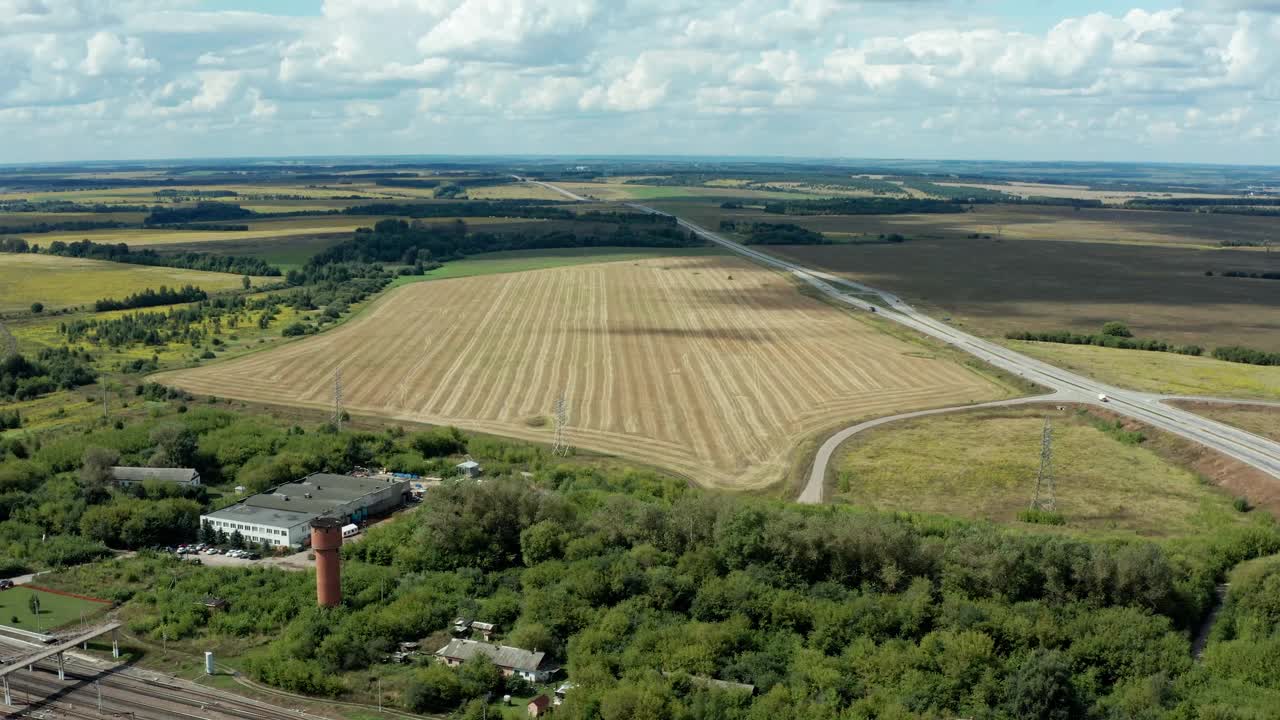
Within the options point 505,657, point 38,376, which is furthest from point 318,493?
point 38,376

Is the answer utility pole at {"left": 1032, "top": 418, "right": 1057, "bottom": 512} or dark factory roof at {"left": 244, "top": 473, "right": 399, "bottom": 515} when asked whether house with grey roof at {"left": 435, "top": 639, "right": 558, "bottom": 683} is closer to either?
dark factory roof at {"left": 244, "top": 473, "right": 399, "bottom": 515}

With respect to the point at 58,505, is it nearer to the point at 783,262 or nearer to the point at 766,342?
the point at 766,342

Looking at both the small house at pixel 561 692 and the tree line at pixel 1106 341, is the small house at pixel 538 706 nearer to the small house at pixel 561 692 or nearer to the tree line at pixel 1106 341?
the small house at pixel 561 692

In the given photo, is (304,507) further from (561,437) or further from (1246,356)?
(1246,356)

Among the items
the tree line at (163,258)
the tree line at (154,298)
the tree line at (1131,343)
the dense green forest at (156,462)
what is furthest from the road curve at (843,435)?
the tree line at (163,258)

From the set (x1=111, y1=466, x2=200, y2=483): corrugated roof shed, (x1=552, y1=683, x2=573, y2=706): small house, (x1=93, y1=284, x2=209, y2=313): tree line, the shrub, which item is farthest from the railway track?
(x1=93, y1=284, x2=209, y2=313): tree line
